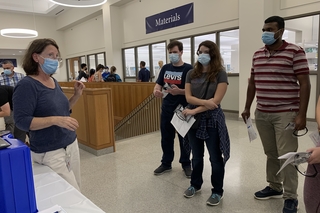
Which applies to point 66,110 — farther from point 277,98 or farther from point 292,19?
point 292,19

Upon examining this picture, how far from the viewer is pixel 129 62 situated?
10.9m

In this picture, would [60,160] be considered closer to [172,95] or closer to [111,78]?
[172,95]

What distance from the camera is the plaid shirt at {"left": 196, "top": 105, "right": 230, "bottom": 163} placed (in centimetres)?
213

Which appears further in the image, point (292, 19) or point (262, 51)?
point (292, 19)

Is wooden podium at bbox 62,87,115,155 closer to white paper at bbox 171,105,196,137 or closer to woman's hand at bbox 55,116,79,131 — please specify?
white paper at bbox 171,105,196,137

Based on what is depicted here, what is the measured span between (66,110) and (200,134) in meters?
1.13

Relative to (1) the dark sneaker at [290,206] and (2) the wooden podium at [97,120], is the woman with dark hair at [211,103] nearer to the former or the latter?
(1) the dark sneaker at [290,206]

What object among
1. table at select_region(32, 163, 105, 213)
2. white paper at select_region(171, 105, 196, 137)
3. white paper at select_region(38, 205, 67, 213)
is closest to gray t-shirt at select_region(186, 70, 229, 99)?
white paper at select_region(171, 105, 196, 137)

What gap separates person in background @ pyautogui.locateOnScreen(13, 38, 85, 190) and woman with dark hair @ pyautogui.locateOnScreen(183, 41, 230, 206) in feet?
3.56

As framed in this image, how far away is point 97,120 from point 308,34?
15.7ft

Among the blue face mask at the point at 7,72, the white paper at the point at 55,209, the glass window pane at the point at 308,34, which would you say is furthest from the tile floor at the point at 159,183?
the glass window pane at the point at 308,34

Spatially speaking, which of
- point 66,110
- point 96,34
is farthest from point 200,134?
point 96,34

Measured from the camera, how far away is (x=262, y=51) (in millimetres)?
2129

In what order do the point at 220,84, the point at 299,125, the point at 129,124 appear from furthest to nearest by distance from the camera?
the point at 129,124
the point at 220,84
the point at 299,125
